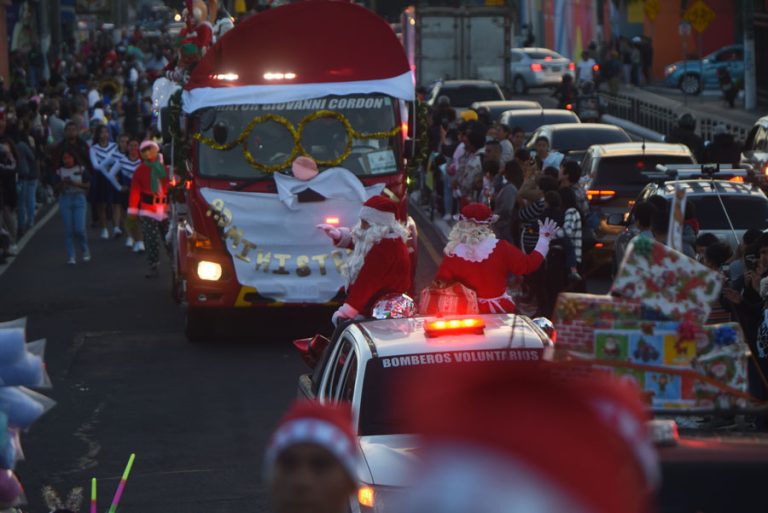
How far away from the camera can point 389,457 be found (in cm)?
702

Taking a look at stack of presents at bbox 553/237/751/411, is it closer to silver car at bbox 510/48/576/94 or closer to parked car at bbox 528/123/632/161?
parked car at bbox 528/123/632/161

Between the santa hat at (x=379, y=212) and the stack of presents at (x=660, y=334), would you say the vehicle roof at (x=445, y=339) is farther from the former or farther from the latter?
the santa hat at (x=379, y=212)

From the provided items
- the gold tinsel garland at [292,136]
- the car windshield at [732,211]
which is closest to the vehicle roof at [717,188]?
the car windshield at [732,211]

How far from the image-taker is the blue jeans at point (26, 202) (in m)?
25.4

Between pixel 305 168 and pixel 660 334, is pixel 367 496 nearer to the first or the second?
pixel 660 334

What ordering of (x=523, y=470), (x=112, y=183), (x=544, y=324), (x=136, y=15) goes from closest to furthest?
(x=523, y=470), (x=544, y=324), (x=112, y=183), (x=136, y=15)

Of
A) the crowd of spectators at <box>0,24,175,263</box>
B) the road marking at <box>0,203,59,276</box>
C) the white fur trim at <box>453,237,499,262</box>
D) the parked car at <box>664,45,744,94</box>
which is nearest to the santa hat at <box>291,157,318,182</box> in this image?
the white fur trim at <box>453,237,499,262</box>

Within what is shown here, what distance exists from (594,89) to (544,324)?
39.1 meters

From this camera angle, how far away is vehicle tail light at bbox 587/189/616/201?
19.4 m

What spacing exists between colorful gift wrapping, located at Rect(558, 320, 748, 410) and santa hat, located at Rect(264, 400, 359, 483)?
1.84 meters

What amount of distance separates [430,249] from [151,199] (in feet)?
13.7

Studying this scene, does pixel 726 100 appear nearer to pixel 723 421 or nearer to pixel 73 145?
pixel 73 145

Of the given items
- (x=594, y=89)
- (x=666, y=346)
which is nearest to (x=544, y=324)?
(x=666, y=346)

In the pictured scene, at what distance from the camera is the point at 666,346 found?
17.2ft
